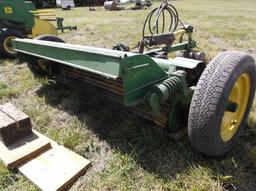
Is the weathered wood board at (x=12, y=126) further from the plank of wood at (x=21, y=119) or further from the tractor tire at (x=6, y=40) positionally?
the tractor tire at (x=6, y=40)

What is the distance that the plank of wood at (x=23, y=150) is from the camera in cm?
198

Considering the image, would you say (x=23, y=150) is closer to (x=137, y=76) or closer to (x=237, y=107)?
(x=137, y=76)

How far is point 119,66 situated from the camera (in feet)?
5.48

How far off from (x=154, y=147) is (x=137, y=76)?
75cm

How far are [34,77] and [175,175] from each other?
2873 millimetres

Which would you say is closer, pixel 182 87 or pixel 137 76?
pixel 137 76

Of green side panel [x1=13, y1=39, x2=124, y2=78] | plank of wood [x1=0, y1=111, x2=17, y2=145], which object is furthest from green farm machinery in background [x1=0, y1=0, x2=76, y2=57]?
plank of wood [x1=0, y1=111, x2=17, y2=145]

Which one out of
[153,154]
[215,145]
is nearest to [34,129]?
[153,154]

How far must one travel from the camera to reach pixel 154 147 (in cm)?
222

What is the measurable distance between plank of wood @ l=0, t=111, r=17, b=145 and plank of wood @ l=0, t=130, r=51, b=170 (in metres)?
0.05

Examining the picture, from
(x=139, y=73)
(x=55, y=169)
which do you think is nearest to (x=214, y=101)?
(x=139, y=73)

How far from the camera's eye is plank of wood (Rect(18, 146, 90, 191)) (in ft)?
5.91

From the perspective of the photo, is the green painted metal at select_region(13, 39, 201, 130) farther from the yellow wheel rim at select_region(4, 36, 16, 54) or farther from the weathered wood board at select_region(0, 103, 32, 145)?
the yellow wheel rim at select_region(4, 36, 16, 54)

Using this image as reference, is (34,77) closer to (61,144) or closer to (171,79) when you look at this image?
(61,144)
